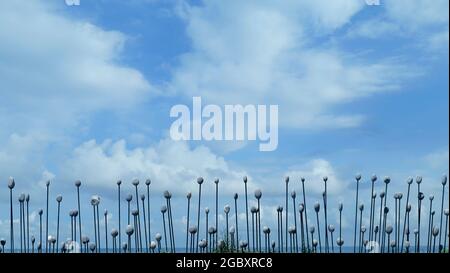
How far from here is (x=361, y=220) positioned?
3043 mm

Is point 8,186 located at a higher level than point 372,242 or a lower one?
higher
